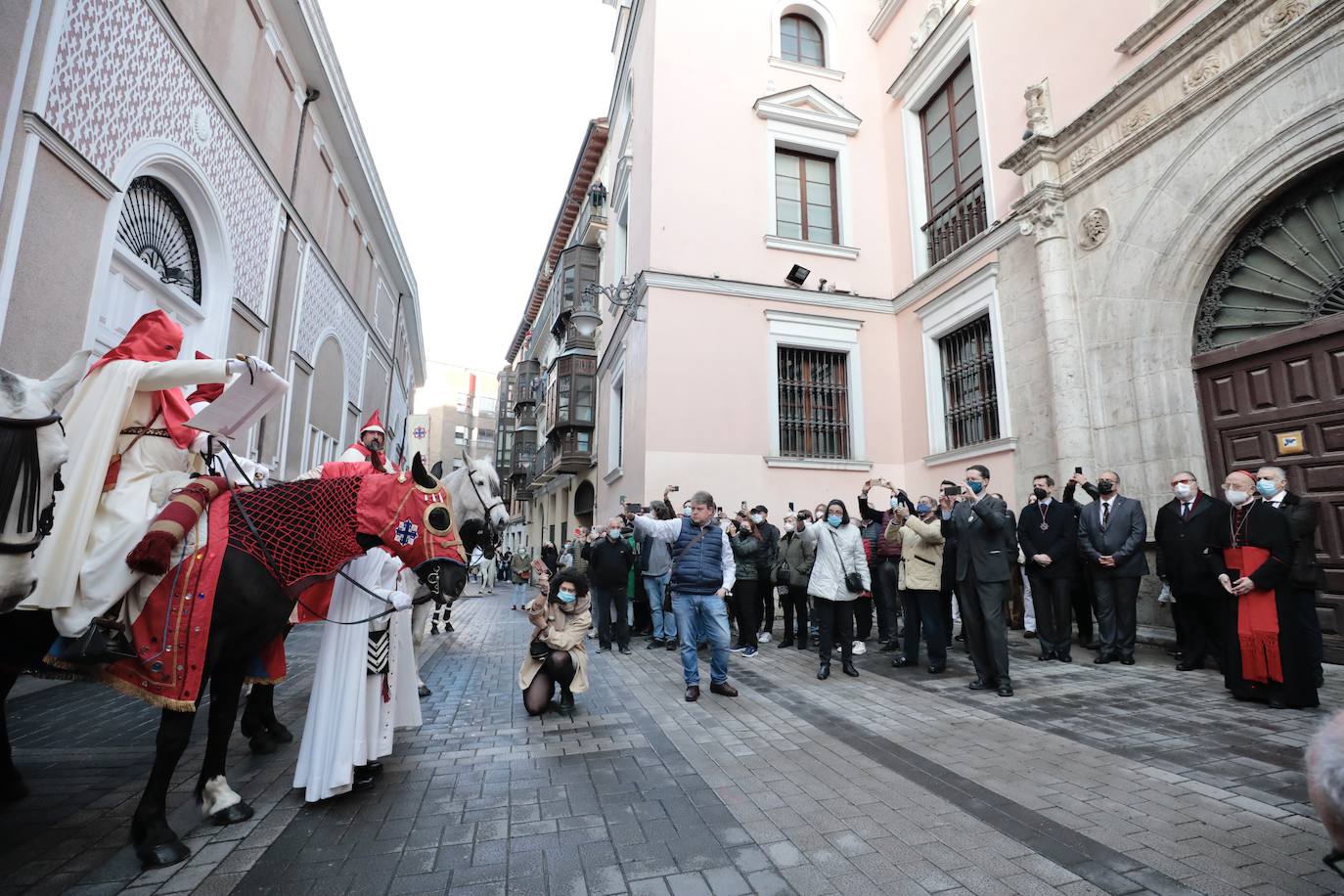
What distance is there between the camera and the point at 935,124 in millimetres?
13609

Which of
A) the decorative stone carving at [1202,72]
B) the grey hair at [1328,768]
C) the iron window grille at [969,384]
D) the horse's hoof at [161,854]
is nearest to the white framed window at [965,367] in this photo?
the iron window grille at [969,384]

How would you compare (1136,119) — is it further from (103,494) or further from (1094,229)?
(103,494)

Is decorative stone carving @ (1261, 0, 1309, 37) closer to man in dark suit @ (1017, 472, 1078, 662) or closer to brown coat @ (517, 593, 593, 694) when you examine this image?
man in dark suit @ (1017, 472, 1078, 662)

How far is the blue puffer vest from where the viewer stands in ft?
20.9

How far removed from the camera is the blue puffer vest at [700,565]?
638 cm

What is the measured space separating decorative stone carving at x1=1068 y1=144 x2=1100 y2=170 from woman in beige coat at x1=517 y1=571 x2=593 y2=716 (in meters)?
9.51

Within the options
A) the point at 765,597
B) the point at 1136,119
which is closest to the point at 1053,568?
the point at 765,597

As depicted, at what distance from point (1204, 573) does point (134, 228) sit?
12097mm

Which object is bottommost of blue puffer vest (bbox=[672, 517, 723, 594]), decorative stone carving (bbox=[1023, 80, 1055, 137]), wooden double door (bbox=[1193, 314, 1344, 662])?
blue puffer vest (bbox=[672, 517, 723, 594])

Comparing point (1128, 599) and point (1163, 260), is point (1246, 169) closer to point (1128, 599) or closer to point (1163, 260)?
point (1163, 260)

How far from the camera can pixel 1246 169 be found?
739cm

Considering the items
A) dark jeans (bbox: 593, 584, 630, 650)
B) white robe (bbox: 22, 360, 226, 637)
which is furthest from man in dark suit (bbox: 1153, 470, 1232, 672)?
white robe (bbox: 22, 360, 226, 637)

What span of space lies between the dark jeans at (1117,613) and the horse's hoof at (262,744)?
26.5 ft

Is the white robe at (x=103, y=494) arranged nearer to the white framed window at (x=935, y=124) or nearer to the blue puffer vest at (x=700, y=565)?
the blue puffer vest at (x=700, y=565)
